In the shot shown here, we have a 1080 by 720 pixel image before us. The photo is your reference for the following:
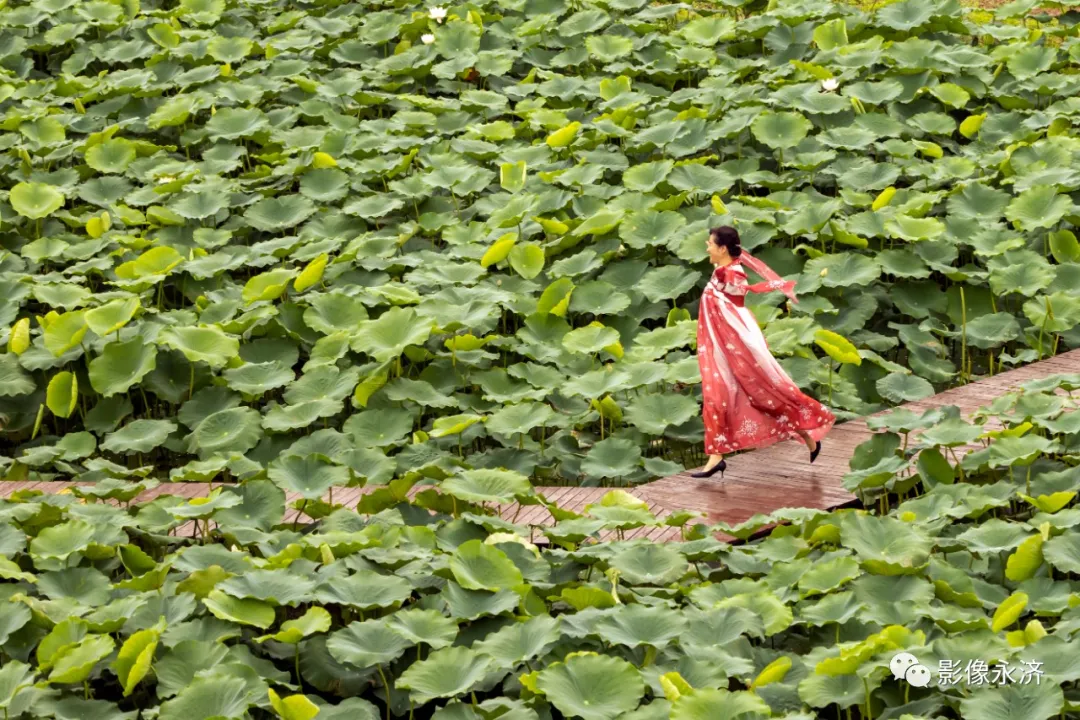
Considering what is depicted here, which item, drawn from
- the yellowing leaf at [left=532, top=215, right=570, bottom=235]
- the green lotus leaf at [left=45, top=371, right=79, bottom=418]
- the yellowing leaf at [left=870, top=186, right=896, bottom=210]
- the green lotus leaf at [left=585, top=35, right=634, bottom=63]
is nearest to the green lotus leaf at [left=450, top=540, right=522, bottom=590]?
the green lotus leaf at [left=45, top=371, right=79, bottom=418]

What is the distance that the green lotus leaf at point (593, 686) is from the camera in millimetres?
4246

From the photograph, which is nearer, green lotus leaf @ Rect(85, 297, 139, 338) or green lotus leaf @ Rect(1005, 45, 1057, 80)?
green lotus leaf @ Rect(85, 297, 139, 338)

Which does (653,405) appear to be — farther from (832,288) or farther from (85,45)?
(85,45)

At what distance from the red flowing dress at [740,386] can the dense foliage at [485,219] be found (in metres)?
0.43

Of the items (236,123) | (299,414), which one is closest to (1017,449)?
(299,414)

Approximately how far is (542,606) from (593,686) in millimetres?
526

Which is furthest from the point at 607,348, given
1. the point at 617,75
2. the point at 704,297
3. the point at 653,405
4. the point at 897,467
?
the point at 617,75

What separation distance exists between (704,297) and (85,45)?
20.2ft

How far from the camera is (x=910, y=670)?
426cm

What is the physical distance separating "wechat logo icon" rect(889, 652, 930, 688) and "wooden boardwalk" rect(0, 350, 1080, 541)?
127 cm

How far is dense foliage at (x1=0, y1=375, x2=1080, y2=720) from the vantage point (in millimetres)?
4316

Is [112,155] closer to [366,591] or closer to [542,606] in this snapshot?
[366,591]

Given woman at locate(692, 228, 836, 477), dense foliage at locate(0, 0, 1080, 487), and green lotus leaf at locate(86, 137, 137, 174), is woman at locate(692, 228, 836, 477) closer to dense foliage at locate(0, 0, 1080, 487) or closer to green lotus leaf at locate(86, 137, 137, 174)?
dense foliage at locate(0, 0, 1080, 487)

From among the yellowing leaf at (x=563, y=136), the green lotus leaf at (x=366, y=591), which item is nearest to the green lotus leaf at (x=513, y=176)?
the yellowing leaf at (x=563, y=136)
